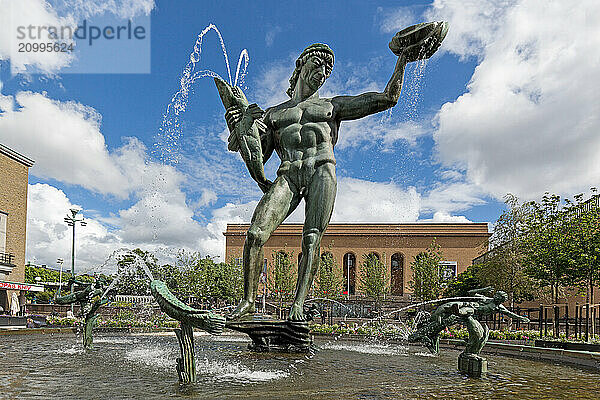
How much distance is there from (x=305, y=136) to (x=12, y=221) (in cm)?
3643

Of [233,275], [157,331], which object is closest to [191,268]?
[233,275]

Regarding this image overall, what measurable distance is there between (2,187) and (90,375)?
3641cm

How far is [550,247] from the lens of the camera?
1869 cm

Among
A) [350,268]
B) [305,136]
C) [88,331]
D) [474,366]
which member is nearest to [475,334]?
[474,366]

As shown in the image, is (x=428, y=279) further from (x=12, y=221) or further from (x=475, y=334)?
(x=475, y=334)

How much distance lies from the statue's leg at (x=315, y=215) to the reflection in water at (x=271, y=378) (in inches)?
32.3

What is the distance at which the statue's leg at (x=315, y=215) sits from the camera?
5477 millimetres

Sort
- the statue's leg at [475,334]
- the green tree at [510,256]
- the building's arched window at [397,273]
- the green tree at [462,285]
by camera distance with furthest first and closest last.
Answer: the building's arched window at [397,273] → the green tree at [462,285] → the green tree at [510,256] → the statue's leg at [475,334]

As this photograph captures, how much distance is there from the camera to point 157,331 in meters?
10.9

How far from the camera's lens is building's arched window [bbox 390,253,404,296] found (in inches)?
2362

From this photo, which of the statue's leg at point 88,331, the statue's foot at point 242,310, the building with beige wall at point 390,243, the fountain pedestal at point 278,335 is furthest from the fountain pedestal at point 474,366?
the building with beige wall at point 390,243

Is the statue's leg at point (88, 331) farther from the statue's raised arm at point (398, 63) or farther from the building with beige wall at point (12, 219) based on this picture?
the building with beige wall at point (12, 219)

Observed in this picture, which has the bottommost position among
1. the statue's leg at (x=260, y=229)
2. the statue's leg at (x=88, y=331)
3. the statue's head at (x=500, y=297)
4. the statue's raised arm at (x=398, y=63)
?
the statue's leg at (x=88, y=331)

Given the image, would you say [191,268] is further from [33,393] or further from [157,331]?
[33,393]
